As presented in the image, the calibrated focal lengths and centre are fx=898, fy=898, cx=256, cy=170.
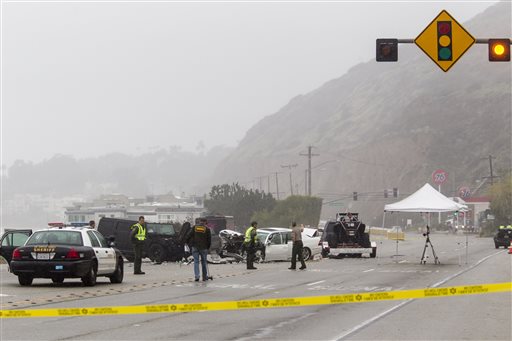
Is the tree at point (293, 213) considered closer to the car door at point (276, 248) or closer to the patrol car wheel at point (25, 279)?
the car door at point (276, 248)

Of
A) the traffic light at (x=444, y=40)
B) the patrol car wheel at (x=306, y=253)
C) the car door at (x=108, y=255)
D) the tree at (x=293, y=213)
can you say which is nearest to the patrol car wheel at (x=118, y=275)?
the car door at (x=108, y=255)

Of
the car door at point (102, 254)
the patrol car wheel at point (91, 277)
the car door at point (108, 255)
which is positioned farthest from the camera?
the car door at point (108, 255)

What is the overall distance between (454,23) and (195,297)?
8.18 metres

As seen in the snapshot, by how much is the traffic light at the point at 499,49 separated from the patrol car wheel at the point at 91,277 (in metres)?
10.7

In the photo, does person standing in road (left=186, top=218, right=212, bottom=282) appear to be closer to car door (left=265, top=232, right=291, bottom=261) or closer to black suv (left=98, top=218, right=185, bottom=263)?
black suv (left=98, top=218, right=185, bottom=263)

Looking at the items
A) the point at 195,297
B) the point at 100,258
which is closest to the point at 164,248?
the point at 100,258

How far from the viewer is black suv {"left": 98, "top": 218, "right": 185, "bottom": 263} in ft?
127

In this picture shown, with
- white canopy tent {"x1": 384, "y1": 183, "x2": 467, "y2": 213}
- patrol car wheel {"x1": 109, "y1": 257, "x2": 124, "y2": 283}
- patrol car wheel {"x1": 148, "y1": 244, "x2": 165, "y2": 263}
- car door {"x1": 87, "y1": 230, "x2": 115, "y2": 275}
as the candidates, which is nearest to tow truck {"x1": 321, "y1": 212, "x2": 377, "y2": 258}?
white canopy tent {"x1": 384, "y1": 183, "x2": 467, "y2": 213}

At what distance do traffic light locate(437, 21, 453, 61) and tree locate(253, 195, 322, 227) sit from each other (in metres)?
106

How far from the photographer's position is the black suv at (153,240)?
1522 inches

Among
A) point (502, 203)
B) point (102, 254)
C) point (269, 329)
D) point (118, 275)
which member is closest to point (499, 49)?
point (269, 329)

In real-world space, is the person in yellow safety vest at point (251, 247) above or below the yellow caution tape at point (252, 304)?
above

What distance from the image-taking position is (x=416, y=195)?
1505 inches

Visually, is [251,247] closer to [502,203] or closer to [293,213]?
[502,203]
